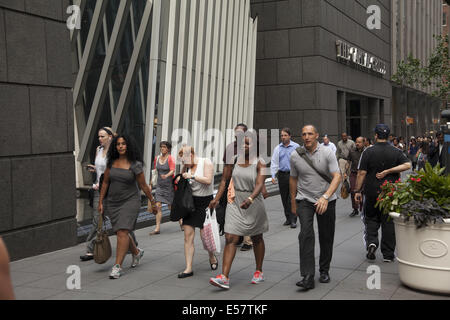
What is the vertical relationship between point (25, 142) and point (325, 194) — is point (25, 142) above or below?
above

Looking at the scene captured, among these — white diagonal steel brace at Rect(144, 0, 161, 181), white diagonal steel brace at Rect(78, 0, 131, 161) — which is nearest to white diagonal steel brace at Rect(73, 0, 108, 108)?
white diagonal steel brace at Rect(78, 0, 131, 161)

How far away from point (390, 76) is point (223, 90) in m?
21.5

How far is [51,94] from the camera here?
28.9ft

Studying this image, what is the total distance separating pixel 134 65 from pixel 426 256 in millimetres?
13747

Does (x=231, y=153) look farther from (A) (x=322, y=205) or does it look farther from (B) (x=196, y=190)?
(A) (x=322, y=205)

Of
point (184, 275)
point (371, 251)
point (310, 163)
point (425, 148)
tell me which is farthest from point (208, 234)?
point (425, 148)

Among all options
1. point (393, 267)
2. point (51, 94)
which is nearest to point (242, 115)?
point (51, 94)

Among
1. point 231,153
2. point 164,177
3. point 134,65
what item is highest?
point 134,65

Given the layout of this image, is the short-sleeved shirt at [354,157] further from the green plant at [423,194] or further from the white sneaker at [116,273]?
the white sneaker at [116,273]

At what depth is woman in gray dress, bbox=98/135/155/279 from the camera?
270 inches

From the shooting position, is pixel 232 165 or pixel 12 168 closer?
pixel 232 165

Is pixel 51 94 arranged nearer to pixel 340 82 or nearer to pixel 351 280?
pixel 351 280

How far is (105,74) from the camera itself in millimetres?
18844

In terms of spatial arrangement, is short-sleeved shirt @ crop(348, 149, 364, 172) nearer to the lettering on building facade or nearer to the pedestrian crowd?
the pedestrian crowd
